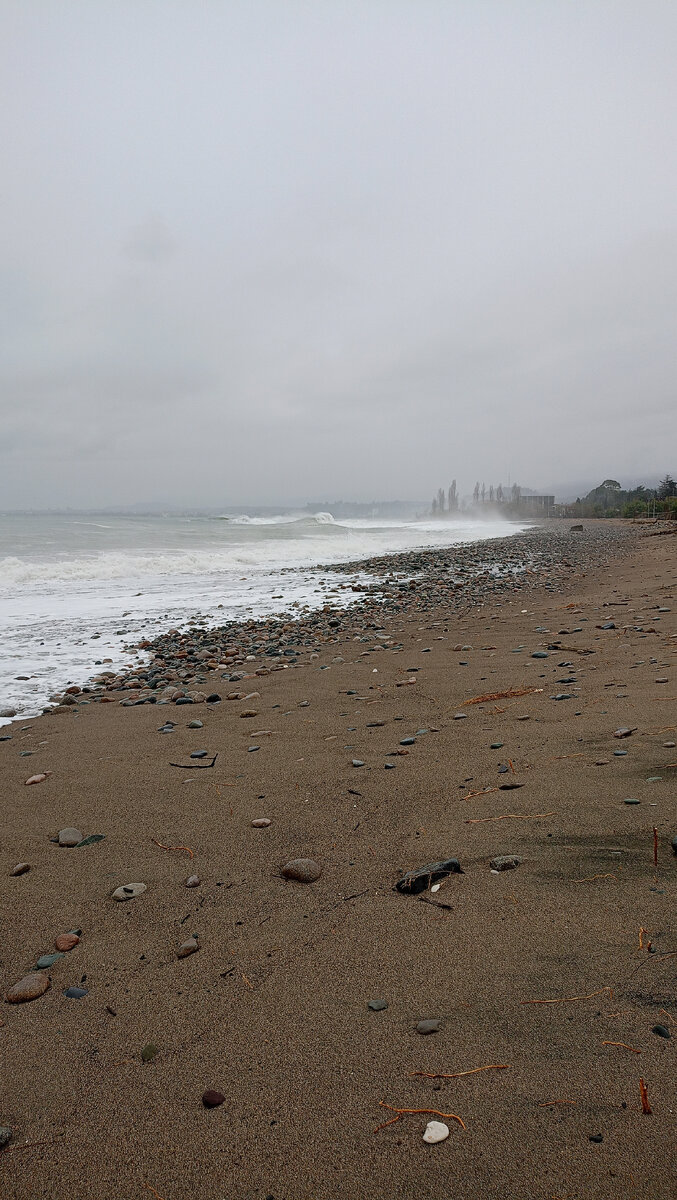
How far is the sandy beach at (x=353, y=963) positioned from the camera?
122cm

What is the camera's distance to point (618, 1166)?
111 cm

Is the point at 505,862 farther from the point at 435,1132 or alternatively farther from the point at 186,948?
the point at 186,948

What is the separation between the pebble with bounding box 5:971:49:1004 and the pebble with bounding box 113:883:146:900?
411mm

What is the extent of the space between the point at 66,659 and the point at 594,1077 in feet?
22.6

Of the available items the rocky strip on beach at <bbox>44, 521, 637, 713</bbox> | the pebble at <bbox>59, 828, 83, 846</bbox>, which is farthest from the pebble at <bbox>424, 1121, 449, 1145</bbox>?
the rocky strip on beach at <bbox>44, 521, 637, 713</bbox>

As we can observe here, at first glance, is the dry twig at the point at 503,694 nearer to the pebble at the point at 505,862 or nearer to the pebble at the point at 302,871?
the pebble at the point at 505,862

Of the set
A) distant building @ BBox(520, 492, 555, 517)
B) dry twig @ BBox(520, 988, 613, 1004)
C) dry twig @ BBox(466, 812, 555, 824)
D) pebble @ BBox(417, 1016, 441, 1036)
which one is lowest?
pebble @ BBox(417, 1016, 441, 1036)

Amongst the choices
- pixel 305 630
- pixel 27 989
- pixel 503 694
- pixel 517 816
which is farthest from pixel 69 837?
pixel 305 630

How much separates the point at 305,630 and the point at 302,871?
237 inches

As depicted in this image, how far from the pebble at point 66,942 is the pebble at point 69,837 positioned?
68 centimetres

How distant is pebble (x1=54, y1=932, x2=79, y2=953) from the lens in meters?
1.98

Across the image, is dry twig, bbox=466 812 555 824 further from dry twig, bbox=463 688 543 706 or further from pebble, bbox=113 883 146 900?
dry twig, bbox=463 688 543 706

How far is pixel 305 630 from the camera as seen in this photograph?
27.0ft

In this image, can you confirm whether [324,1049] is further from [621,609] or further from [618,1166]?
[621,609]
